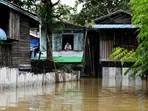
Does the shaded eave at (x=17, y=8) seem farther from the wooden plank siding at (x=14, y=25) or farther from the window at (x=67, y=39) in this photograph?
the window at (x=67, y=39)

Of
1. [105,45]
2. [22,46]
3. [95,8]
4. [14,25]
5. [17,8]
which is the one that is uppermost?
[95,8]

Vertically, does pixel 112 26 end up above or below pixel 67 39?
above

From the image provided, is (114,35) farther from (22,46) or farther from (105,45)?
(22,46)

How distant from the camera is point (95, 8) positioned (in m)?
33.3

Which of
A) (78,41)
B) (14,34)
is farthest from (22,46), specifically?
(78,41)

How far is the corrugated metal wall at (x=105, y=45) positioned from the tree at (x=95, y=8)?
391 cm

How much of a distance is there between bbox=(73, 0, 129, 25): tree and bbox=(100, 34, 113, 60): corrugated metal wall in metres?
3.91

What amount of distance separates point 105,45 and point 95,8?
567 cm

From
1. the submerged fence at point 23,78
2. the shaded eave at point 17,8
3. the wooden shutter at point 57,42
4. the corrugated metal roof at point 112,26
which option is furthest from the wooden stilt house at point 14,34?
the wooden shutter at point 57,42

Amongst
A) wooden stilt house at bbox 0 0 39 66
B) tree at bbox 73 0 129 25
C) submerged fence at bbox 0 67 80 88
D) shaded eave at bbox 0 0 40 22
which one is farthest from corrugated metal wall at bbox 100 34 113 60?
shaded eave at bbox 0 0 40 22

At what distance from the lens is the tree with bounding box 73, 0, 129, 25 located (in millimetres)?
33031

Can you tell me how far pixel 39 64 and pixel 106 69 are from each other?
5596 mm

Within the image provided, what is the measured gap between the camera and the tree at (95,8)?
33.0 metres

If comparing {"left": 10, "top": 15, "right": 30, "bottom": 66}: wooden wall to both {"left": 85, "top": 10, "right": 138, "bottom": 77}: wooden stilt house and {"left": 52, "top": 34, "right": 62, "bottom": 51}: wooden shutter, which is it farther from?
{"left": 52, "top": 34, "right": 62, "bottom": 51}: wooden shutter
